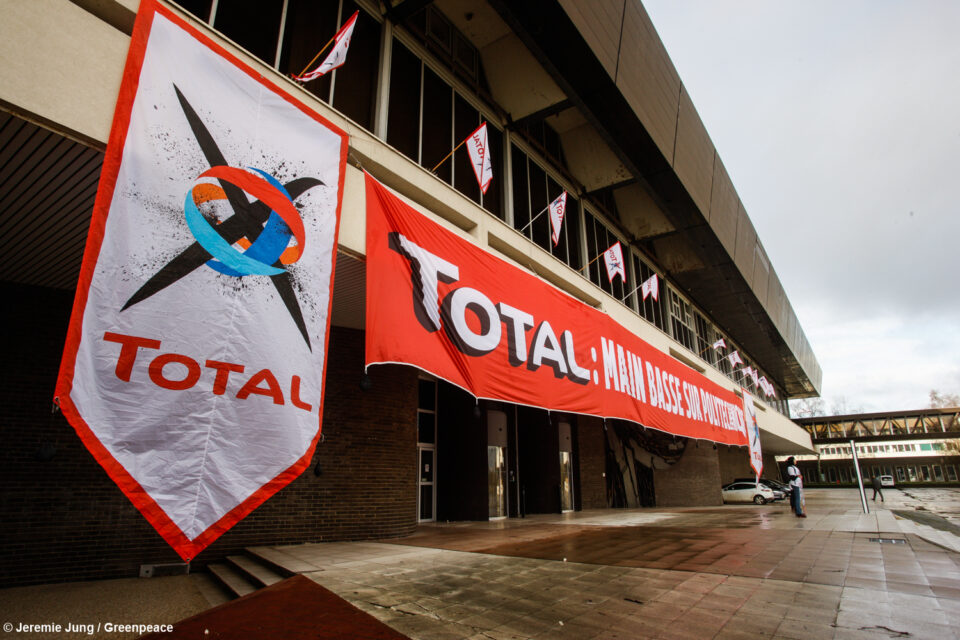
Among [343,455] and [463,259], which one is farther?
[343,455]

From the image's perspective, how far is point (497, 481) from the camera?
1416cm

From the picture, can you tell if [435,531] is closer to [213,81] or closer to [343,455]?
[343,455]

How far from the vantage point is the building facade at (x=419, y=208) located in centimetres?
534

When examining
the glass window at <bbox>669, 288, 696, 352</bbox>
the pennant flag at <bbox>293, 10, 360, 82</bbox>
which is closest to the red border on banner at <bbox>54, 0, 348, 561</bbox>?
the pennant flag at <bbox>293, 10, 360, 82</bbox>

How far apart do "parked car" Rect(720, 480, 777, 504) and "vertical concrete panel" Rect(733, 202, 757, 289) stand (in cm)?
1179

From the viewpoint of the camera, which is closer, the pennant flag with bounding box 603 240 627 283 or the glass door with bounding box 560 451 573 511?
the pennant flag with bounding box 603 240 627 283

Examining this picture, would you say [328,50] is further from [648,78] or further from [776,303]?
[776,303]

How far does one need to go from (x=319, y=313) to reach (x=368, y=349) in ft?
2.76

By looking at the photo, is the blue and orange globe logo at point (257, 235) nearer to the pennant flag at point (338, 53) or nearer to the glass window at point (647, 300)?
the pennant flag at point (338, 53)

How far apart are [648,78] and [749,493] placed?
78.1 feet

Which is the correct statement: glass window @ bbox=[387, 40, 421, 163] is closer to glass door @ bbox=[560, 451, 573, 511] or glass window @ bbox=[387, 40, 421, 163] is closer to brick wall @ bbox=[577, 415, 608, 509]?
glass door @ bbox=[560, 451, 573, 511]

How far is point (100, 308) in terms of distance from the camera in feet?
12.4

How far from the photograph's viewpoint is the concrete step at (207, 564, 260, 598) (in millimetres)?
5719

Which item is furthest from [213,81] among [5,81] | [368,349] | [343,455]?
[343,455]
